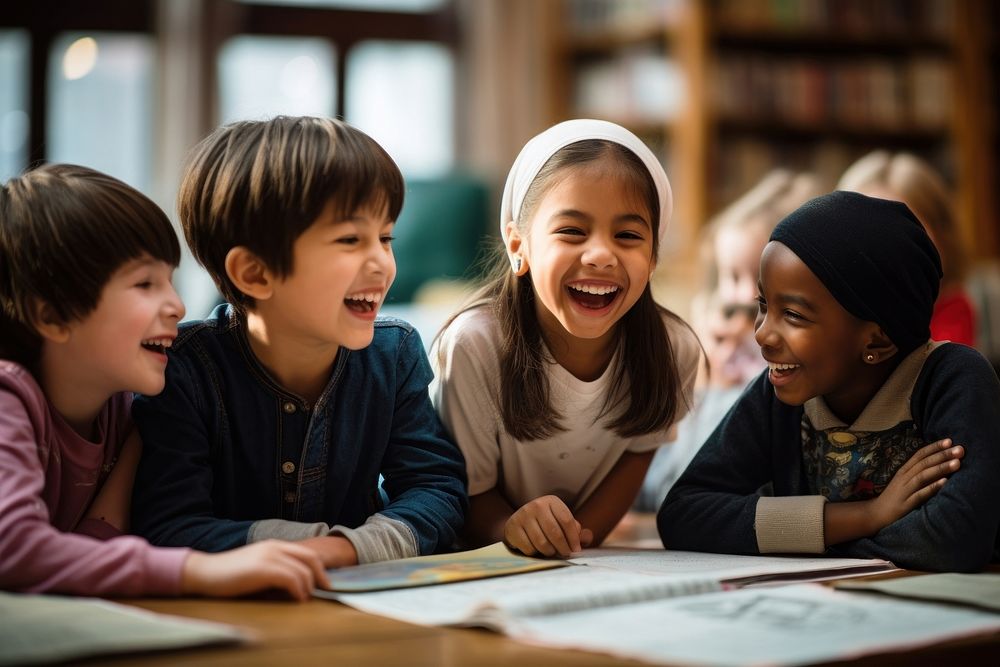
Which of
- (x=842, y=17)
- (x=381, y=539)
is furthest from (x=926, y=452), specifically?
(x=842, y=17)

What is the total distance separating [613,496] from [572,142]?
1.71ft

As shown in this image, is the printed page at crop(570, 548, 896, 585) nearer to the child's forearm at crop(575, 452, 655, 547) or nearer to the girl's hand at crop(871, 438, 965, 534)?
the girl's hand at crop(871, 438, 965, 534)

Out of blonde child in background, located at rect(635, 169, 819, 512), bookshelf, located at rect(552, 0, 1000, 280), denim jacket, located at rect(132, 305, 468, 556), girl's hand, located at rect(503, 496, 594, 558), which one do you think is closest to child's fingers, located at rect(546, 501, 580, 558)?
girl's hand, located at rect(503, 496, 594, 558)

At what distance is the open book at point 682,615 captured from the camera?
84 cm

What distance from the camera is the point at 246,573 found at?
1043mm

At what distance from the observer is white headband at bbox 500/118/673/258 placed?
1.52m

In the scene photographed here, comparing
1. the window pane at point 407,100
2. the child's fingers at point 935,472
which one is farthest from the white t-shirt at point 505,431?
the window pane at point 407,100

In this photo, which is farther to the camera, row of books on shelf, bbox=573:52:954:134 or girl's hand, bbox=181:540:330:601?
row of books on shelf, bbox=573:52:954:134

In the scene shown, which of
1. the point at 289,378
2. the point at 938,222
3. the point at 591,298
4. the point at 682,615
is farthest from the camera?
the point at 938,222

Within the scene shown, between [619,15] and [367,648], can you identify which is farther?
[619,15]

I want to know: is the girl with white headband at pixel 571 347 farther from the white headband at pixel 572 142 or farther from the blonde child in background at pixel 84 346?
the blonde child in background at pixel 84 346

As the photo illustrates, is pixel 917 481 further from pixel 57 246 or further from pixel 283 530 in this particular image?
pixel 57 246

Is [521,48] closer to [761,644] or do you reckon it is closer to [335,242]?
[335,242]

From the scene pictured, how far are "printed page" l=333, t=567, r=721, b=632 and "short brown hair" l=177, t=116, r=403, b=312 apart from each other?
456mm
